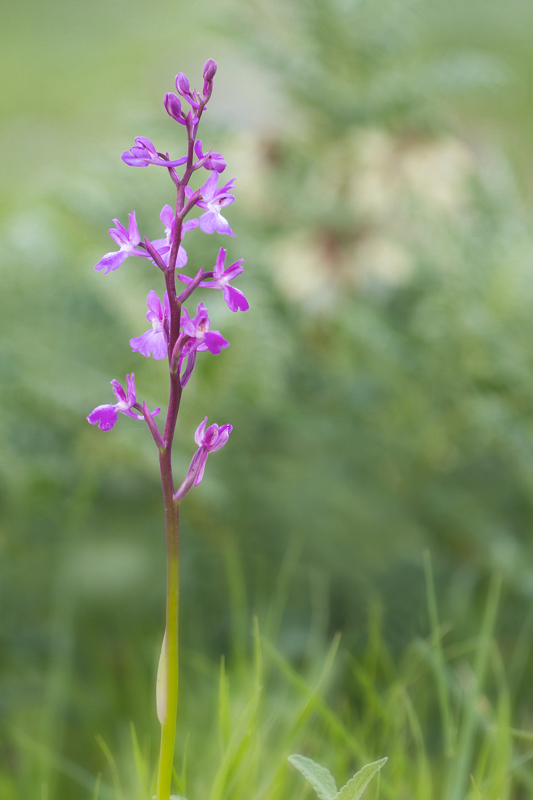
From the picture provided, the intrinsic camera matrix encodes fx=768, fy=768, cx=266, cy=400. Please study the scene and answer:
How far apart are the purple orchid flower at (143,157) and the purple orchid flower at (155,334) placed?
78mm

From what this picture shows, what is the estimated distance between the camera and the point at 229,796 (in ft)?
2.06

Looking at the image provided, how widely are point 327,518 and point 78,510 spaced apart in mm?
370

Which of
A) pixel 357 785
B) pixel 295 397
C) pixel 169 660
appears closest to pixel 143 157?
pixel 169 660

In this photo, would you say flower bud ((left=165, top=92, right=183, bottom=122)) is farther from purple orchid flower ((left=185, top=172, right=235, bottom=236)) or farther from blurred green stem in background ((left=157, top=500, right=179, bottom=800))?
blurred green stem in background ((left=157, top=500, right=179, bottom=800))

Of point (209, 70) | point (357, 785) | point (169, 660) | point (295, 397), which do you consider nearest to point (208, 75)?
point (209, 70)

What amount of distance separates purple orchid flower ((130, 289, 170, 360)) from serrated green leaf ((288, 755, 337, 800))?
305 mm

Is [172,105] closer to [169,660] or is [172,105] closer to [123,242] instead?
[123,242]

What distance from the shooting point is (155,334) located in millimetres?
477

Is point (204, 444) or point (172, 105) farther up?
point (172, 105)

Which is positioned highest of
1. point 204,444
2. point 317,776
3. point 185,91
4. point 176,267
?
point 185,91

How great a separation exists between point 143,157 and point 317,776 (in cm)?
44

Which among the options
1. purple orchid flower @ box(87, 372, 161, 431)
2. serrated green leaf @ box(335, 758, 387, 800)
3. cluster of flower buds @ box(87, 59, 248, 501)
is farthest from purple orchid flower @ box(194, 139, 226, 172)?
serrated green leaf @ box(335, 758, 387, 800)

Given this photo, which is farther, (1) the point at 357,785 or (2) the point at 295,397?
(2) the point at 295,397

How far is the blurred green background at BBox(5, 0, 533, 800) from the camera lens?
1.08 metres
